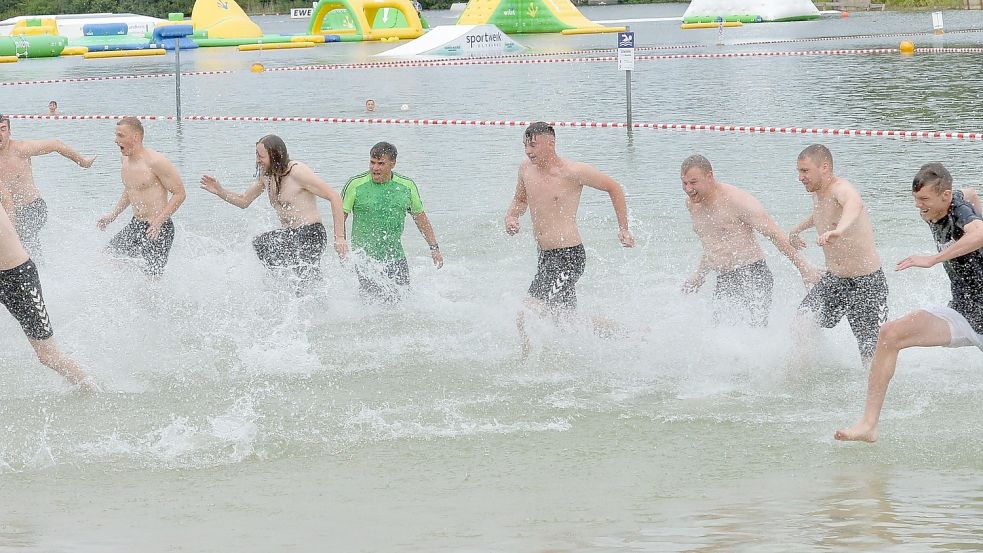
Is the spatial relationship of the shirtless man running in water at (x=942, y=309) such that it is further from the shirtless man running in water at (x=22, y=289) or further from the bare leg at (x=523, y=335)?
the shirtless man running in water at (x=22, y=289)

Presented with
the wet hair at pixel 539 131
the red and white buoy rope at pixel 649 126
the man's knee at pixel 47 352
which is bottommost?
the man's knee at pixel 47 352

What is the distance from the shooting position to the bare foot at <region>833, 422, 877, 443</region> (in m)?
5.83

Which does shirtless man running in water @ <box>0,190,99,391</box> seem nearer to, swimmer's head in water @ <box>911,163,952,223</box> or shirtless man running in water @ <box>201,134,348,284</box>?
shirtless man running in water @ <box>201,134,348,284</box>

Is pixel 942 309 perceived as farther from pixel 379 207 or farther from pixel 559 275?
pixel 379 207

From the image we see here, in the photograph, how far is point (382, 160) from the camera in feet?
28.6

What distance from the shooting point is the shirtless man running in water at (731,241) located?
24.1ft

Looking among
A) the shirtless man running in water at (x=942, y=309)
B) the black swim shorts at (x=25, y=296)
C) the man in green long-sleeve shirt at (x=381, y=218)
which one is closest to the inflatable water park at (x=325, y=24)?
the man in green long-sleeve shirt at (x=381, y=218)

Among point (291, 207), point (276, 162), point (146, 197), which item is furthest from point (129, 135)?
Answer: point (291, 207)

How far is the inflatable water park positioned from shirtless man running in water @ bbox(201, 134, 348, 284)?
38889mm

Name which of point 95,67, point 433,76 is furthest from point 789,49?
point 95,67

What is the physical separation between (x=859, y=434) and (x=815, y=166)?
1.58 meters

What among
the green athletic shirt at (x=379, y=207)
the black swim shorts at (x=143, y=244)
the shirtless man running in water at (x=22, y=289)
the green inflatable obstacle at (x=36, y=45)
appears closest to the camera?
the shirtless man running in water at (x=22, y=289)

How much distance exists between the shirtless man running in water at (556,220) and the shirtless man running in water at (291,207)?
1471 millimetres

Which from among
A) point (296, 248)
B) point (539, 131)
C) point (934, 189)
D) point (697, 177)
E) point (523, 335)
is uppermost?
point (539, 131)
